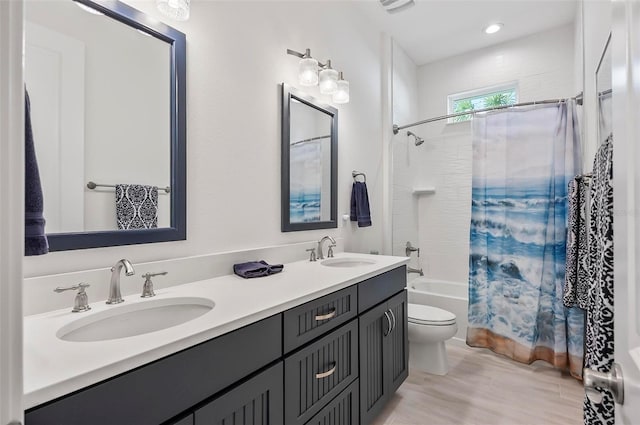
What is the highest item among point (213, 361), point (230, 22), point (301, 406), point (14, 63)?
point (230, 22)

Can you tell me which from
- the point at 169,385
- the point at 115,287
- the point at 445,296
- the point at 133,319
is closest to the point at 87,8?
the point at 115,287

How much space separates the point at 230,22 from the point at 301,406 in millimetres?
1698

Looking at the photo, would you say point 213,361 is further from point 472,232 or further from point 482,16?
point 482,16

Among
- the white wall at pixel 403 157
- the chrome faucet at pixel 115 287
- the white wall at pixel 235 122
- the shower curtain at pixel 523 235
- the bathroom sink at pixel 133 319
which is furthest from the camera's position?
the white wall at pixel 403 157

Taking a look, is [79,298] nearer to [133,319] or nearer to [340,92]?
[133,319]

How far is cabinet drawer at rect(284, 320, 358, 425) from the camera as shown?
1089 mm

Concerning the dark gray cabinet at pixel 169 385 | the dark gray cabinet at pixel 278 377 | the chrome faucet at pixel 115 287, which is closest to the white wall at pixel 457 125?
the dark gray cabinet at pixel 278 377

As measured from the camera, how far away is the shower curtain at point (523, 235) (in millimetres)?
2301

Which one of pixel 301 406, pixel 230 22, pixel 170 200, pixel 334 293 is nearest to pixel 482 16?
pixel 230 22

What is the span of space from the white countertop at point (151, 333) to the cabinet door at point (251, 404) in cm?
18

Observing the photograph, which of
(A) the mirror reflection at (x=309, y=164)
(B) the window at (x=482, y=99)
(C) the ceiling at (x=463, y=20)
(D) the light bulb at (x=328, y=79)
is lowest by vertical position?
(A) the mirror reflection at (x=309, y=164)

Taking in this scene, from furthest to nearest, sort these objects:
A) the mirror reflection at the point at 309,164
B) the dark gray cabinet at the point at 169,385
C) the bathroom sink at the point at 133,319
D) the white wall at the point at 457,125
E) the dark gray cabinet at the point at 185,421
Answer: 1. the white wall at the point at 457,125
2. the mirror reflection at the point at 309,164
3. the bathroom sink at the point at 133,319
4. the dark gray cabinet at the point at 185,421
5. the dark gray cabinet at the point at 169,385

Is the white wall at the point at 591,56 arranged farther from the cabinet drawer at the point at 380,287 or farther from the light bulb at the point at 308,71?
the light bulb at the point at 308,71

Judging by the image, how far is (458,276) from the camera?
327 cm
